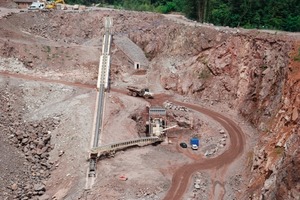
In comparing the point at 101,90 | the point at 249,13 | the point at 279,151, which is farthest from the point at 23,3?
the point at 279,151

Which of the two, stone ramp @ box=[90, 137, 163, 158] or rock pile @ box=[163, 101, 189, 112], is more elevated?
rock pile @ box=[163, 101, 189, 112]

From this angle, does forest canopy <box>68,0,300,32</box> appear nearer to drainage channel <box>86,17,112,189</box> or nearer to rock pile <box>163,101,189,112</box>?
drainage channel <box>86,17,112,189</box>

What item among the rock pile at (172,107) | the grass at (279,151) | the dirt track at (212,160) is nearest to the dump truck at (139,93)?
the rock pile at (172,107)

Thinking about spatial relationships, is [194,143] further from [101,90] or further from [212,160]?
[101,90]

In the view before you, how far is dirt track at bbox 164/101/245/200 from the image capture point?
34000 mm

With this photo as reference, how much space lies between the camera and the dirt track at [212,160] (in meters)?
34.0

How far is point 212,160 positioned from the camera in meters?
39.6

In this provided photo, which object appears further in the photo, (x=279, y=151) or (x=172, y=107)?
(x=172, y=107)

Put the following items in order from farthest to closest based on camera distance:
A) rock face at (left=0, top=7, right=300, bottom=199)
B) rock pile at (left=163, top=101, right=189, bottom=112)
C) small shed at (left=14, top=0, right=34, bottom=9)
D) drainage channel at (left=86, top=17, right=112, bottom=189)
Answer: small shed at (left=14, top=0, right=34, bottom=9) → rock pile at (left=163, top=101, right=189, bottom=112) → drainage channel at (left=86, top=17, right=112, bottom=189) → rock face at (left=0, top=7, right=300, bottom=199)

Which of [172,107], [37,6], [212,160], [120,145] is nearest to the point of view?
[120,145]

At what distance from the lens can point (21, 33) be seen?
5706cm

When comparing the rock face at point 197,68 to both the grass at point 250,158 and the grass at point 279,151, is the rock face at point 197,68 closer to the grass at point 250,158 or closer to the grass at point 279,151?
the grass at point 279,151

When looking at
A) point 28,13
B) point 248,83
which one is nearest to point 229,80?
point 248,83

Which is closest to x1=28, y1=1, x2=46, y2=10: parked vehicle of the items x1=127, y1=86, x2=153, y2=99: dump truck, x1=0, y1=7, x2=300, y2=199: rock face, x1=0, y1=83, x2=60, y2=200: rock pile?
x1=0, y1=7, x2=300, y2=199: rock face
